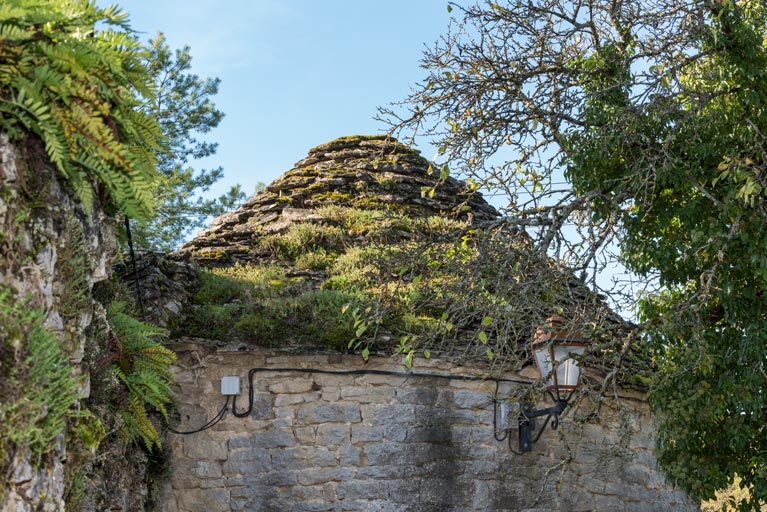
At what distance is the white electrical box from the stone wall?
0.26 ft

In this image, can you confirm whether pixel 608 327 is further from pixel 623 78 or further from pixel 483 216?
pixel 483 216

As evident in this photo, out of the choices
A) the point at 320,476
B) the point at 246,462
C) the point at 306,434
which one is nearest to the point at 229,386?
the point at 246,462

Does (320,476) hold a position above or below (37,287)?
below

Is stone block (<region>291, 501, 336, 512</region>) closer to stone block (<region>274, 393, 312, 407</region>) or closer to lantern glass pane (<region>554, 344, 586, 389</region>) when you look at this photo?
stone block (<region>274, 393, 312, 407</region>)

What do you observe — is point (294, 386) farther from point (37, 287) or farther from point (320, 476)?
point (37, 287)

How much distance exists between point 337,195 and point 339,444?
171 inches

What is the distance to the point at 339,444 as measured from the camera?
7023mm

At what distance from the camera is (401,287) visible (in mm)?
8203

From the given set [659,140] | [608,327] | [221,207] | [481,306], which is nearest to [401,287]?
[481,306]

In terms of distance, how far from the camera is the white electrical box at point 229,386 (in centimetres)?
700

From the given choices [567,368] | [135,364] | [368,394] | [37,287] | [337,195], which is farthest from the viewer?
Result: [337,195]

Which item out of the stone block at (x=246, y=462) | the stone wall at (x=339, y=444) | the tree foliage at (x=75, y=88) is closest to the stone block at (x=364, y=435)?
the stone wall at (x=339, y=444)

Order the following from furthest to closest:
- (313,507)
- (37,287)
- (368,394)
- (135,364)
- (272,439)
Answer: (368,394) < (272,439) < (313,507) < (135,364) < (37,287)

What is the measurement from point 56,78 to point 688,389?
5.39m
